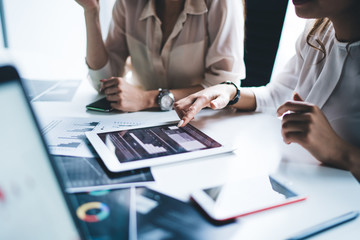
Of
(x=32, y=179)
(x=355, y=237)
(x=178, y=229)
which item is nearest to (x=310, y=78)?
(x=355, y=237)

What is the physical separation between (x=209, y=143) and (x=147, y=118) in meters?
0.24

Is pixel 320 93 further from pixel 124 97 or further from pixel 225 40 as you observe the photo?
pixel 124 97

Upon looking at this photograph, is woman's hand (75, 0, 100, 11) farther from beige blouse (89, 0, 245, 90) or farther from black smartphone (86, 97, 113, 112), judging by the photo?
black smartphone (86, 97, 113, 112)

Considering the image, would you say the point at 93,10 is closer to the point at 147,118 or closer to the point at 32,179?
the point at 147,118

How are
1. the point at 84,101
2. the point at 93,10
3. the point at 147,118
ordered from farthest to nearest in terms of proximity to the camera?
1. the point at 93,10
2. the point at 84,101
3. the point at 147,118

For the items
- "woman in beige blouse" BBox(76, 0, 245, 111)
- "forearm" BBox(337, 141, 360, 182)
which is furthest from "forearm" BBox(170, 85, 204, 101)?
"forearm" BBox(337, 141, 360, 182)

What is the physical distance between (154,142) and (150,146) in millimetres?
23

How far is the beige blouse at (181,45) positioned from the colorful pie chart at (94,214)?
2.31ft

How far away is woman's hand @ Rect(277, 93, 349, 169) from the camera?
0.58 metres

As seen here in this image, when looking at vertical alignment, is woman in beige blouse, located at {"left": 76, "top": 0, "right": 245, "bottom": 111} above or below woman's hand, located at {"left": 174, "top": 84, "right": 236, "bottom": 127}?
above

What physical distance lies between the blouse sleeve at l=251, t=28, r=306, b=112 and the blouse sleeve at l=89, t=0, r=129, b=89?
59cm

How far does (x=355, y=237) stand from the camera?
1.28ft

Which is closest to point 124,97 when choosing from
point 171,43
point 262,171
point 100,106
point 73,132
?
point 100,106

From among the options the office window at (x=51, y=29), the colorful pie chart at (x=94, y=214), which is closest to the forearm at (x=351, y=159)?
the colorful pie chart at (x=94, y=214)
